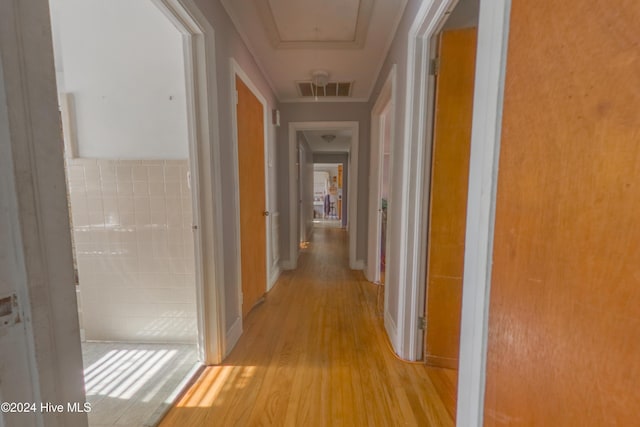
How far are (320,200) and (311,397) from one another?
987 cm

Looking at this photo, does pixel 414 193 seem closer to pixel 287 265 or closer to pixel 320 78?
pixel 320 78

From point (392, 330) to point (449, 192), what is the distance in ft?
3.61

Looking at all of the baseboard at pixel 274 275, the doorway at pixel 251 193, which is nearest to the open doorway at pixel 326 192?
the baseboard at pixel 274 275

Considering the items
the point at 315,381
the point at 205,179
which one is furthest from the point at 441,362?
the point at 205,179

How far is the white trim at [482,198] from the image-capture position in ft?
2.24

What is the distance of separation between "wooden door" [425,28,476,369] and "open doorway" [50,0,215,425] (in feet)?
4.93

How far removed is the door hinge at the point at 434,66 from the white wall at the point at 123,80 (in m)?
1.60

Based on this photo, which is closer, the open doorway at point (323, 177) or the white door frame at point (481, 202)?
the white door frame at point (481, 202)

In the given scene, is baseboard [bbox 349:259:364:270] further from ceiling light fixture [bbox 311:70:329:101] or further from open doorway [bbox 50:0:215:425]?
ceiling light fixture [bbox 311:70:329:101]

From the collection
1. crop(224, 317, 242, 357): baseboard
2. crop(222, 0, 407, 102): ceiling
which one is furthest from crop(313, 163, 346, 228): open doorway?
crop(224, 317, 242, 357): baseboard

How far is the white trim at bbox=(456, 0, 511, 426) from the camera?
0.68 metres

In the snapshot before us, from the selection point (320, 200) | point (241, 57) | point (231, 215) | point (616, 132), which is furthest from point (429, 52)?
point (320, 200)

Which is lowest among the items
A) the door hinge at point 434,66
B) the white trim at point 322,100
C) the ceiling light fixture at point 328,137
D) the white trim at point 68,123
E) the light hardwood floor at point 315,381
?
the light hardwood floor at point 315,381

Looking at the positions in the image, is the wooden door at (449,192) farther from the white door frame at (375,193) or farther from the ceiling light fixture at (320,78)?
the ceiling light fixture at (320,78)
